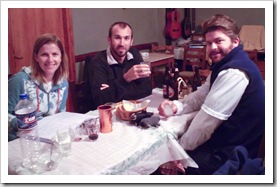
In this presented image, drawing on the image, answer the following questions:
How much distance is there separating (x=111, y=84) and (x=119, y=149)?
76 cm

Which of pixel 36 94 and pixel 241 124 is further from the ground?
pixel 36 94

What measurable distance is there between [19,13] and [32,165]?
1.77 metres

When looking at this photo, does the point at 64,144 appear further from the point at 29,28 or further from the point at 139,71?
the point at 29,28

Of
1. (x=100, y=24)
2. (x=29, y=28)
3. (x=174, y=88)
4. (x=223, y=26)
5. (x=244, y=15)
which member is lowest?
(x=174, y=88)

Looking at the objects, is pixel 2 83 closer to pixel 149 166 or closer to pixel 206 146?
pixel 149 166

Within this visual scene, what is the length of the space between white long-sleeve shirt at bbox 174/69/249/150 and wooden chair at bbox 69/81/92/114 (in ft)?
2.22

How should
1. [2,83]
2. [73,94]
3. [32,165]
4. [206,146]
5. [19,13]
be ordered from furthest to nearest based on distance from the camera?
[19,13] → [73,94] → [206,146] → [2,83] → [32,165]

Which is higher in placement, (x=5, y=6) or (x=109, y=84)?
(x=5, y=6)

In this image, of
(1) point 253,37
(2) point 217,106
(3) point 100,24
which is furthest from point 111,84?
(1) point 253,37

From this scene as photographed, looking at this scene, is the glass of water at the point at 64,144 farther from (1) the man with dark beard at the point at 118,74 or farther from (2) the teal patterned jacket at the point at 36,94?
(1) the man with dark beard at the point at 118,74

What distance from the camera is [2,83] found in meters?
0.96

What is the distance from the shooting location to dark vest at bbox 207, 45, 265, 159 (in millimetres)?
1108

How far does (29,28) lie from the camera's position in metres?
2.40

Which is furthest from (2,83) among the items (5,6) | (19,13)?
(19,13)
